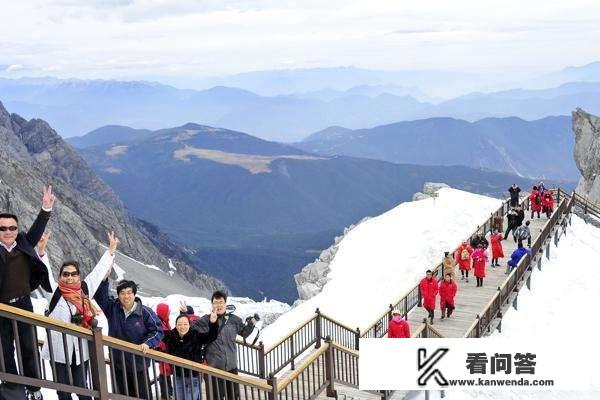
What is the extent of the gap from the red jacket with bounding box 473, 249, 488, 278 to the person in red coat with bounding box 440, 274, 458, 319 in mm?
2764

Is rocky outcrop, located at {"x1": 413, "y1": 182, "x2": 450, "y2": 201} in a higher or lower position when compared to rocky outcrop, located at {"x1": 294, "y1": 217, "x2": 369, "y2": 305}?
higher

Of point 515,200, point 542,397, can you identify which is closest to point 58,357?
point 542,397

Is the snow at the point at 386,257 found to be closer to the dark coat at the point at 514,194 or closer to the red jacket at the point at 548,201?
the dark coat at the point at 514,194

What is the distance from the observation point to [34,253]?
5.91 meters

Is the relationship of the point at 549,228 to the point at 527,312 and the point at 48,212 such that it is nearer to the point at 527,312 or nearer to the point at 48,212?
the point at 527,312

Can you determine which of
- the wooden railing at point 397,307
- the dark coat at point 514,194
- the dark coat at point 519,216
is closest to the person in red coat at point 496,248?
the wooden railing at point 397,307

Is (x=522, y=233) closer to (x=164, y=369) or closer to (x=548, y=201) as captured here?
(x=548, y=201)

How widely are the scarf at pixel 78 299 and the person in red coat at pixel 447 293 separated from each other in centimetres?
1099

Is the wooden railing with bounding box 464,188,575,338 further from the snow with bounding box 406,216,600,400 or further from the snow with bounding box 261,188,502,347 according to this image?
the snow with bounding box 261,188,502,347

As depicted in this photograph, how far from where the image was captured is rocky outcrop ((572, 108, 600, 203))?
2197 inches

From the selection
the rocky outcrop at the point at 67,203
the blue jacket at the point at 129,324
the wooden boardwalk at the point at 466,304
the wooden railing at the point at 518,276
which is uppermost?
the blue jacket at the point at 129,324

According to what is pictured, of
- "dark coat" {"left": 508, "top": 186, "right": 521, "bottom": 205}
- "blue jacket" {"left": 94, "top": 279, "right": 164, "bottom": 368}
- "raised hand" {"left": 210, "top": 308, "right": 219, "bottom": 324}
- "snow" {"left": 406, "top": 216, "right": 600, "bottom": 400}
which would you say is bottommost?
"snow" {"left": 406, "top": 216, "right": 600, "bottom": 400}

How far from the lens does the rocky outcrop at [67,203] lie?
2442 inches

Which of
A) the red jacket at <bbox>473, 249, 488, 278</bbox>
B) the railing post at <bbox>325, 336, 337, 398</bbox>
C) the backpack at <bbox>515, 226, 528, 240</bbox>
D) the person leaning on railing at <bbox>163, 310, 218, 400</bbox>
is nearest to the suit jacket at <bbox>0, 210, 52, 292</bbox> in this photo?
the person leaning on railing at <bbox>163, 310, 218, 400</bbox>
